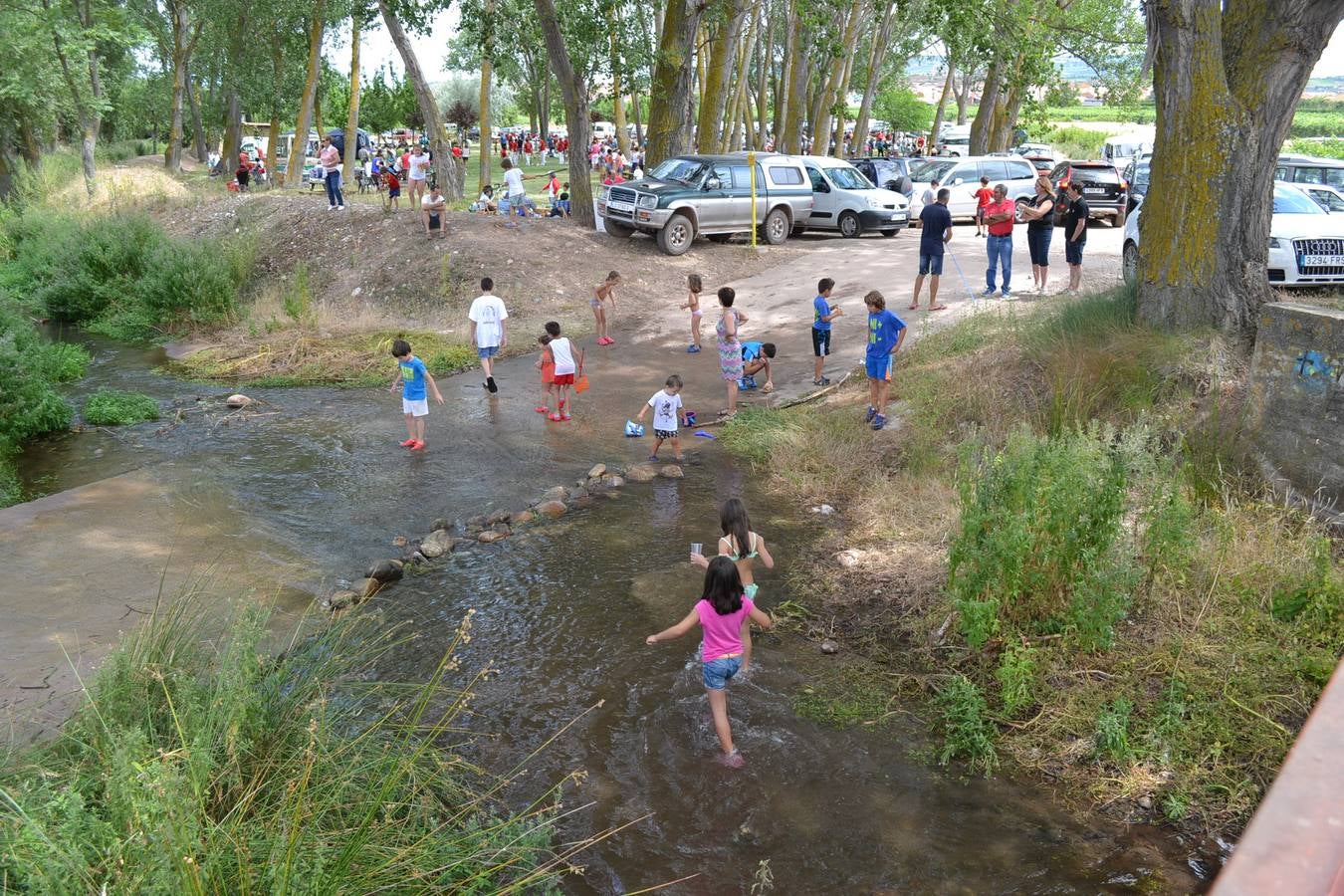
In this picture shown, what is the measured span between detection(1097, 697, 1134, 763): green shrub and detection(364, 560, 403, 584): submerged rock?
17.4 feet

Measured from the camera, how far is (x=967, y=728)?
18.6 feet

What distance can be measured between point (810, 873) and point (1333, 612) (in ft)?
11.8

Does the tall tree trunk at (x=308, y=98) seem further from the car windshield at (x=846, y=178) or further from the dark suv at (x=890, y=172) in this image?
the car windshield at (x=846, y=178)

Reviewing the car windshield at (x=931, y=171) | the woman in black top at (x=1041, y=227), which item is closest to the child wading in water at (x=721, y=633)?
the woman in black top at (x=1041, y=227)

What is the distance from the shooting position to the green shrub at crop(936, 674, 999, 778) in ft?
18.1

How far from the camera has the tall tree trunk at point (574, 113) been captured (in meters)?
18.8

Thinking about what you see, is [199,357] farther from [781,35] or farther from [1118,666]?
[781,35]

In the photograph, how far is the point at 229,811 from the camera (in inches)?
144

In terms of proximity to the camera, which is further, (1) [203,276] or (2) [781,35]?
(2) [781,35]

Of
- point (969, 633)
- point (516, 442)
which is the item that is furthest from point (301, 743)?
point (516, 442)

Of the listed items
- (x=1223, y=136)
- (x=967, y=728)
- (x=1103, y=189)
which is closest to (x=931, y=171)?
(x=1103, y=189)

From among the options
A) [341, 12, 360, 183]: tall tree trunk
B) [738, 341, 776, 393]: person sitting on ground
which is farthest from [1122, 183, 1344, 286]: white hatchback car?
[341, 12, 360, 183]: tall tree trunk

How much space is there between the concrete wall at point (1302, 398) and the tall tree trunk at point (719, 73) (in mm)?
16251

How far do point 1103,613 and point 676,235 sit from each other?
14.9m
